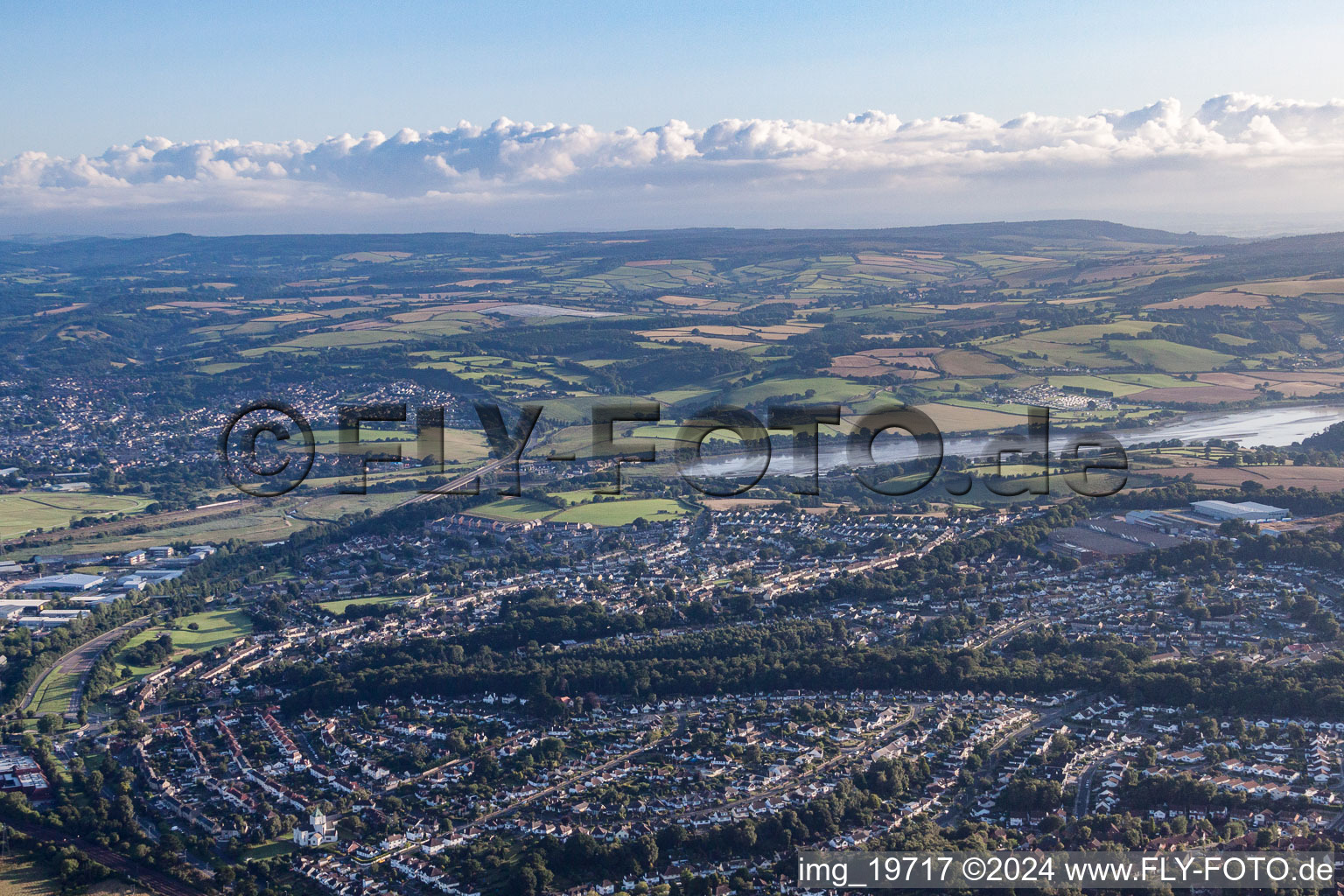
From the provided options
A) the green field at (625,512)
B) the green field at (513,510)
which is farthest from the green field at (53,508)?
the green field at (625,512)

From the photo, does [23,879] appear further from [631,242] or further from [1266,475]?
[631,242]

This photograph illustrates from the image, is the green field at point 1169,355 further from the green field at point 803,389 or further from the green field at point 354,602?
the green field at point 354,602

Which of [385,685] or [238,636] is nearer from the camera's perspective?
[385,685]

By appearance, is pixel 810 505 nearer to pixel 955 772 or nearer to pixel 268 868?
pixel 955 772

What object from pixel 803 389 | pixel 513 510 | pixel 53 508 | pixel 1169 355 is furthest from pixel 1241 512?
pixel 53 508

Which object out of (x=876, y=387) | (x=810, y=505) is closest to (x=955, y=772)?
(x=810, y=505)

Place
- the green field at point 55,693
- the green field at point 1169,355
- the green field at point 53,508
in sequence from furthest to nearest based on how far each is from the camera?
the green field at point 1169,355, the green field at point 53,508, the green field at point 55,693
